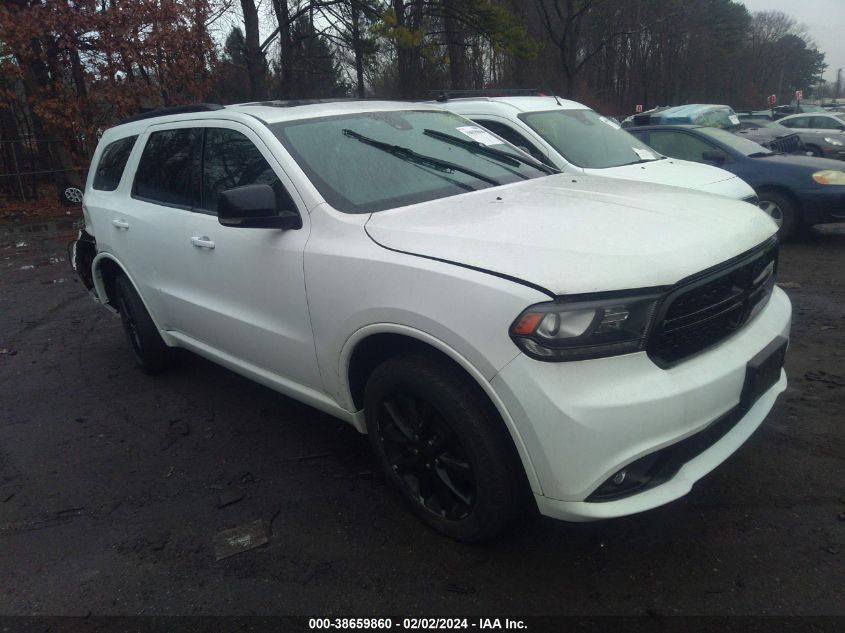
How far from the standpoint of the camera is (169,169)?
13.8 feet

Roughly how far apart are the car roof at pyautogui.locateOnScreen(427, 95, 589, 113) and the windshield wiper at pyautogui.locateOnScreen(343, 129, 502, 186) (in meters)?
3.50

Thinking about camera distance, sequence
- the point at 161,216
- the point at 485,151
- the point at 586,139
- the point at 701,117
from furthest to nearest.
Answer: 1. the point at 701,117
2. the point at 586,139
3. the point at 161,216
4. the point at 485,151

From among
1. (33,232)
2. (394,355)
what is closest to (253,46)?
(33,232)

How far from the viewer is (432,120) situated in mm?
3982

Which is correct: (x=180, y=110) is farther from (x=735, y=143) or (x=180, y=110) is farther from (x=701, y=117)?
(x=701, y=117)

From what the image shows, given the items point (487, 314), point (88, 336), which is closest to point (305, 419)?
point (487, 314)

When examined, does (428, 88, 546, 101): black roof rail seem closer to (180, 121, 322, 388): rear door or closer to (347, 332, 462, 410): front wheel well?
(180, 121, 322, 388): rear door

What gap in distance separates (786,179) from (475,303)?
22.8ft

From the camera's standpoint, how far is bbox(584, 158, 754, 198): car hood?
620cm

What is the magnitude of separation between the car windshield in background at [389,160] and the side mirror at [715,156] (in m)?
5.13

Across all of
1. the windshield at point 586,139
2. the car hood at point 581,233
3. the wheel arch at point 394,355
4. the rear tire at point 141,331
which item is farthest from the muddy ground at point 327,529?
the windshield at point 586,139

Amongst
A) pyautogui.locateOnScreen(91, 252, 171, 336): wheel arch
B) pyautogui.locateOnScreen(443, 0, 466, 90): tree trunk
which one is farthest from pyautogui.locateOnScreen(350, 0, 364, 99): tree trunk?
pyautogui.locateOnScreen(91, 252, 171, 336): wheel arch

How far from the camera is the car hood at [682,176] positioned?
620cm

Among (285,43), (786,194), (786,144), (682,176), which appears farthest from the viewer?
(285,43)
